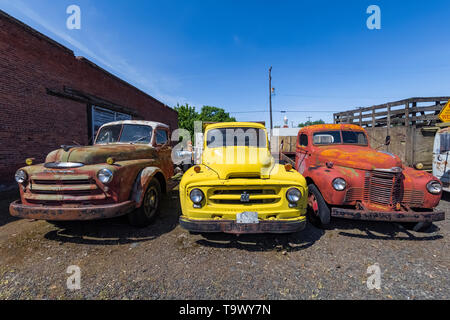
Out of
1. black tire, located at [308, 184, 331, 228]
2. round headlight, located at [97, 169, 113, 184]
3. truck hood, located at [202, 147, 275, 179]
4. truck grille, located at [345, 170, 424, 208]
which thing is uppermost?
truck hood, located at [202, 147, 275, 179]

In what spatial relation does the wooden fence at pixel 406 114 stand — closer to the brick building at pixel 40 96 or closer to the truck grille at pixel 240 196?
the truck grille at pixel 240 196

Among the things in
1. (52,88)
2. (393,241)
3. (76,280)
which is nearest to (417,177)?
(393,241)

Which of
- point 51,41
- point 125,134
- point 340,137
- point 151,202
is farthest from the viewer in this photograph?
point 51,41

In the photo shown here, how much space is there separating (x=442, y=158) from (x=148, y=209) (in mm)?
7918

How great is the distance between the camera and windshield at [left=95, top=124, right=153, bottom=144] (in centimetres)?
462

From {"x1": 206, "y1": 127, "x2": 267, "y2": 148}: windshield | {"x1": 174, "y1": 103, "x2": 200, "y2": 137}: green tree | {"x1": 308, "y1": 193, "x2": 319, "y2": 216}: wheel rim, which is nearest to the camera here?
{"x1": 308, "y1": 193, "x2": 319, "y2": 216}: wheel rim

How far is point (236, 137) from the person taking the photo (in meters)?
4.27

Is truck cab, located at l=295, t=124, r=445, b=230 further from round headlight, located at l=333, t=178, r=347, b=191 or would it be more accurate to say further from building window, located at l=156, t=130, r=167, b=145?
building window, located at l=156, t=130, r=167, b=145

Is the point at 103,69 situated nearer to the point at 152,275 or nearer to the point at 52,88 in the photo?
the point at 52,88

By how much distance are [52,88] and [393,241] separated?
11.4m

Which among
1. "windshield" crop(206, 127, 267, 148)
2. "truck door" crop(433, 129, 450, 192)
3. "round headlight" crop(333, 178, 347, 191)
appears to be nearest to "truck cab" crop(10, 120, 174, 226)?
"windshield" crop(206, 127, 267, 148)

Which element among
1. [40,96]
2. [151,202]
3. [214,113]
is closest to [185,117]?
[214,113]

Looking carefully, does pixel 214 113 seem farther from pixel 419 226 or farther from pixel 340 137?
pixel 419 226

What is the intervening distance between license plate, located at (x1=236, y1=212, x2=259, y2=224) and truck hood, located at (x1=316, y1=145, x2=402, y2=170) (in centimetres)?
230
